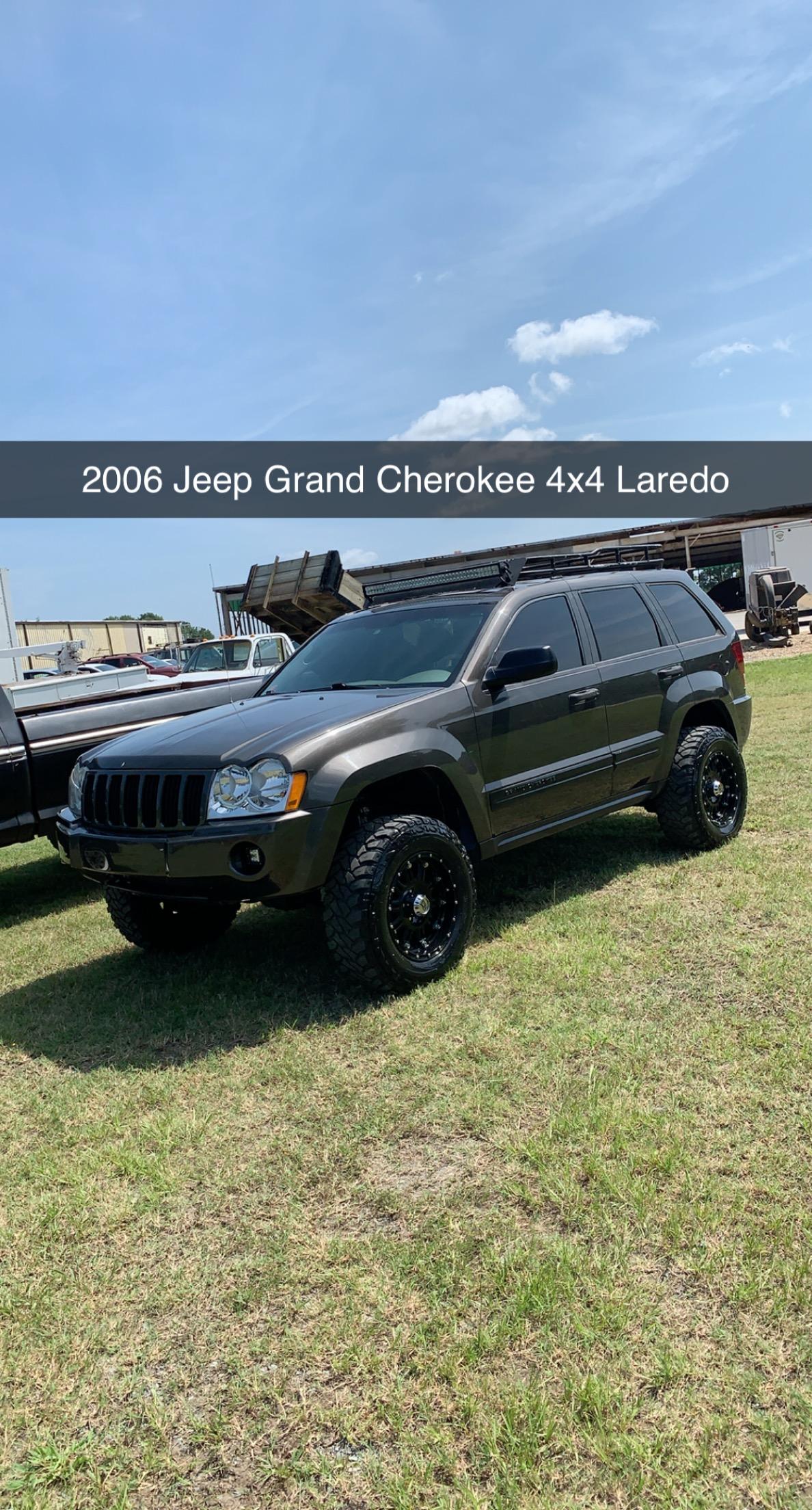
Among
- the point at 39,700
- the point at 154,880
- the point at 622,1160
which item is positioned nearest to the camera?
the point at 622,1160

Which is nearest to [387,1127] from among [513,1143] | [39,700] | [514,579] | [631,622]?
[513,1143]

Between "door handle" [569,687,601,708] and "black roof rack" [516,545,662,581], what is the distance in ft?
2.48

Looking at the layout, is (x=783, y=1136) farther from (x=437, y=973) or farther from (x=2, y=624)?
(x=2, y=624)

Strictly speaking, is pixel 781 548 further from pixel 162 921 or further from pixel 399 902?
pixel 399 902

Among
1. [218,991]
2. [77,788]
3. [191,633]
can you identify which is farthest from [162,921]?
[191,633]

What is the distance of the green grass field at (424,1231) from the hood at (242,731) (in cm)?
108

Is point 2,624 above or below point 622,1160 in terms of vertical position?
above

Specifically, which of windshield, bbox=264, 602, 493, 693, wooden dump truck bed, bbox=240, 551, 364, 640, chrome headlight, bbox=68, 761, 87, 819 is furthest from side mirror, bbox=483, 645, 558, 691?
wooden dump truck bed, bbox=240, 551, 364, 640

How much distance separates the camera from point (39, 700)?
308 inches

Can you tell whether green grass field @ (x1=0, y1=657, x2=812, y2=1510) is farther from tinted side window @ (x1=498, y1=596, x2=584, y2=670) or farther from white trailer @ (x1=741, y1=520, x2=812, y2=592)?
white trailer @ (x1=741, y1=520, x2=812, y2=592)

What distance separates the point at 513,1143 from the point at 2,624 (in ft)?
83.4

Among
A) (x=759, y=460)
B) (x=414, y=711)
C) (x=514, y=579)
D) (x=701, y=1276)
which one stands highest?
(x=759, y=460)

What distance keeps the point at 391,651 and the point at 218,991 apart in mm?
1909

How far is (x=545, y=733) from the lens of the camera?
16.3ft
